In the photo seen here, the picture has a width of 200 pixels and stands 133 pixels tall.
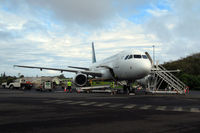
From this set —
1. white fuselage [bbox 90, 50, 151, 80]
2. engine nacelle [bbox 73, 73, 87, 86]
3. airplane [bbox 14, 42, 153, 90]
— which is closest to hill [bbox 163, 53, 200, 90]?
airplane [bbox 14, 42, 153, 90]

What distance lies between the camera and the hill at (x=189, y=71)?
40.8 m

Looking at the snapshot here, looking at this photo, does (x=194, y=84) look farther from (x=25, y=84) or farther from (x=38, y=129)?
(x=38, y=129)

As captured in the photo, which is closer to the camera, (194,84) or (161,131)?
(161,131)

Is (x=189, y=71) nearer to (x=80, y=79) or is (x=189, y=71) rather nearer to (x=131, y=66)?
(x=80, y=79)

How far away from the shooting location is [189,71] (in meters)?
56.8

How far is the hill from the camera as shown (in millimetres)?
40844

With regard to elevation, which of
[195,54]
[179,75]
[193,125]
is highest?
[195,54]

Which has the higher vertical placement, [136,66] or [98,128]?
[136,66]

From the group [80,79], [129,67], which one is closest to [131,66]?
[129,67]

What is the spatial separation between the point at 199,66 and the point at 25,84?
4326cm

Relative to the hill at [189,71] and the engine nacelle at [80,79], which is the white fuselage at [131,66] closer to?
the engine nacelle at [80,79]

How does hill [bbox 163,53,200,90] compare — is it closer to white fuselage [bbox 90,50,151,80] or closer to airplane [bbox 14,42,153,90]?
airplane [bbox 14,42,153,90]

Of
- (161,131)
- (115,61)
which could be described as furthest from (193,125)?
(115,61)

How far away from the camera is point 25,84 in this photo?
3962 centimetres
